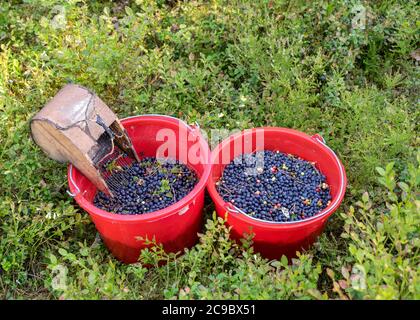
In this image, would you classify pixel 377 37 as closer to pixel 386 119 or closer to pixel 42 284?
pixel 386 119

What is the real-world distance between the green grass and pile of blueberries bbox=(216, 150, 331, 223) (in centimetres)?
18

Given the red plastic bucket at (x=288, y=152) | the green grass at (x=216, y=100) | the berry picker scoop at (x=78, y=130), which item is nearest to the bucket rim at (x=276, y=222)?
the red plastic bucket at (x=288, y=152)

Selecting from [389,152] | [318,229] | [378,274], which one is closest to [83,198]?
[318,229]

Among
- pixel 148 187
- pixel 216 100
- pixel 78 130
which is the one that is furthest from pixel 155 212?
pixel 216 100

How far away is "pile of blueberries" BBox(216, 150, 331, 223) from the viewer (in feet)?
8.74

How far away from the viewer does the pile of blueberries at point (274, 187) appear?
8.74ft

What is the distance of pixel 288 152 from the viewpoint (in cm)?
298

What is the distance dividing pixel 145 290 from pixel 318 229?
0.97 metres

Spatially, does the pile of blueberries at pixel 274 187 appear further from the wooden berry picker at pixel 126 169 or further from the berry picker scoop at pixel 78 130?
the berry picker scoop at pixel 78 130

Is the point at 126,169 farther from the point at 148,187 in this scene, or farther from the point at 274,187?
the point at 274,187

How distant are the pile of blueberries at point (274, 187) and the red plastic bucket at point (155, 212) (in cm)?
21

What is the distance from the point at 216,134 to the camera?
2.99m

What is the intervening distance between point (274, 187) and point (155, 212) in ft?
2.38

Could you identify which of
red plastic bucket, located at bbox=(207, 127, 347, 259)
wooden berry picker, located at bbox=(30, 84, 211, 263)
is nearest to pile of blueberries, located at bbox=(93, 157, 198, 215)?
wooden berry picker, located at bbox=(30, 84, 211, 263)
